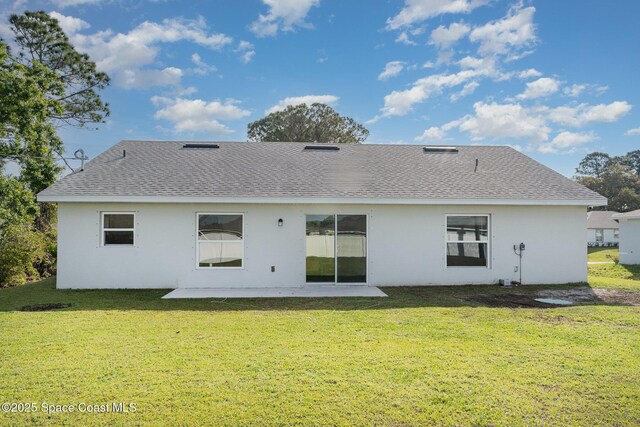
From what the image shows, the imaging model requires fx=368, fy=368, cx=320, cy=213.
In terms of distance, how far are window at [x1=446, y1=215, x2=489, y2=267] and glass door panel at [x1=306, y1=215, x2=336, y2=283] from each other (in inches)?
134

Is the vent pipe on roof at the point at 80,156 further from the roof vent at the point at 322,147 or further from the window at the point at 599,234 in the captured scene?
the window at the point at 599,234

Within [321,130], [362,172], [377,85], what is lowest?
[362,172]

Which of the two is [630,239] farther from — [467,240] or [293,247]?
[293,247]

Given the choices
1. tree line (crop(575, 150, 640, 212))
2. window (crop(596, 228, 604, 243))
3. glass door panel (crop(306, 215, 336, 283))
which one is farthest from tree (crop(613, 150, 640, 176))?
glass door panel (crop(306, 215, 336, 283))

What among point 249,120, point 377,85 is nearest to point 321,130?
point 249,120

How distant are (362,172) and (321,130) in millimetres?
21302

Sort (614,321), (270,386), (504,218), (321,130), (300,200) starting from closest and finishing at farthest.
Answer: (270,386)
(614,321)
(300,200)
(504,218)
(321,130)

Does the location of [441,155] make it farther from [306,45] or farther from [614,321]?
[614,321]

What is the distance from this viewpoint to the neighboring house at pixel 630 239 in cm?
2097

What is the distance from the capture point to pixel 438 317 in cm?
688

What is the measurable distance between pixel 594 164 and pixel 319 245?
73.6 m

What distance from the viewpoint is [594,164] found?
65000mm

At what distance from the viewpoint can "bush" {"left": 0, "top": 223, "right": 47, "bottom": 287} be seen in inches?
434

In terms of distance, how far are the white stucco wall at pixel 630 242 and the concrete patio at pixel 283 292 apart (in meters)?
19.7
